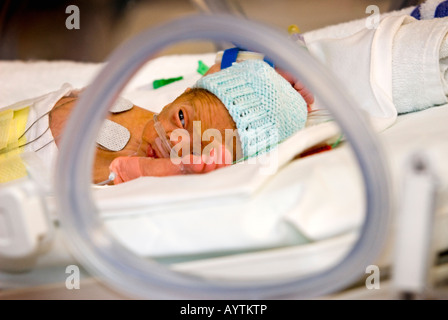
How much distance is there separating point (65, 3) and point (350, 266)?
2.09 metres

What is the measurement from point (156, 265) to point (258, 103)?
538 millimetres

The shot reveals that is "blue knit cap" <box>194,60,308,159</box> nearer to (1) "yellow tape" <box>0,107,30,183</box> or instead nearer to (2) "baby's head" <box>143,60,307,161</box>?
(2) "baby's head" <box>143,60,307,161</box>

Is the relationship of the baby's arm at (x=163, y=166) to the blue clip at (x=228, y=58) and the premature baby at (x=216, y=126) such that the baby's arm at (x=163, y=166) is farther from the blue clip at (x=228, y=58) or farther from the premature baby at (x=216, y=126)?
the blue clip at (x=228, y=58)

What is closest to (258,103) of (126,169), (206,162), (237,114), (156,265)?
(237,114)

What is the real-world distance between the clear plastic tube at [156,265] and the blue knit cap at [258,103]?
0.46 m

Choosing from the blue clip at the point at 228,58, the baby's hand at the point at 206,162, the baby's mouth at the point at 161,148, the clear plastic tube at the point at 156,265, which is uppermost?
the blue clip at the point at 228,58

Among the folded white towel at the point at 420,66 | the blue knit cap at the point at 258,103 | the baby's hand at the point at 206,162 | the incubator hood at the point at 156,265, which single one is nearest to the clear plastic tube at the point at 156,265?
the incubator hood at the point at 156,265

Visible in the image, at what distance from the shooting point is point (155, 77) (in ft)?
5.62

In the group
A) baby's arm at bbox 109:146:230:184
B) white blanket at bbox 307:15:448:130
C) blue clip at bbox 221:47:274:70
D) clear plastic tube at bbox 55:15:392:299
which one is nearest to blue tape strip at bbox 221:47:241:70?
blue clip at bbox 221:47:274:70

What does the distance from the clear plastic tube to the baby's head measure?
468 mm

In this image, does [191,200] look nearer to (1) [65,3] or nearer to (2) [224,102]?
(2) [224,102]

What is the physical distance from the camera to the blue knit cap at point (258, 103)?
1.10 m

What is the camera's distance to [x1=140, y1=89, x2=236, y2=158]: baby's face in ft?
3.66

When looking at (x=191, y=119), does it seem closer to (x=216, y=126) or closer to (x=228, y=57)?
(x=216, y=126)
